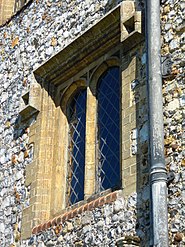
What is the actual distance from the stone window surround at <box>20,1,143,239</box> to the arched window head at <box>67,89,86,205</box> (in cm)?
12

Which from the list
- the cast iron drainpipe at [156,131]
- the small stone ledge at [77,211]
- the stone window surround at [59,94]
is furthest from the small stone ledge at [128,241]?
the stone window surround at [59,94]

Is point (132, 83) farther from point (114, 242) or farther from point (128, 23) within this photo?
point (114, 242)

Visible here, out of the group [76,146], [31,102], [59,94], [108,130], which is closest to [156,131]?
Answer: [108,130]

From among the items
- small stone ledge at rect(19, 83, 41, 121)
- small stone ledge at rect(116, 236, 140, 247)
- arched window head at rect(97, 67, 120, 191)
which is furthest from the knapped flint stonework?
arched window head at rect(97, 67, 120, 191)

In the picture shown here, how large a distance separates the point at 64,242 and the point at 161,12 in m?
3.05

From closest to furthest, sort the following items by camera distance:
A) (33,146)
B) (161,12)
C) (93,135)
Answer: (161,12) < (93,135) < (33,146)

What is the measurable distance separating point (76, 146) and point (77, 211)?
128 cm

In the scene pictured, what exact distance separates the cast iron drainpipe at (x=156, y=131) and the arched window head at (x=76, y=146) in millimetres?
1919

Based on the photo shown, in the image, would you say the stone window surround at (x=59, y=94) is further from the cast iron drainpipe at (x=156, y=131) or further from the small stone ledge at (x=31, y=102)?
the cast iron drainpipe at (x=156, y=131)

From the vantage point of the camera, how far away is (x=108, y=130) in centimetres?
783

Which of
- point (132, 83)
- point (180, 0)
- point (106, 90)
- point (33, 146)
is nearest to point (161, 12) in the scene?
point (180, 0)

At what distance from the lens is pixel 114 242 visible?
660 centimetres

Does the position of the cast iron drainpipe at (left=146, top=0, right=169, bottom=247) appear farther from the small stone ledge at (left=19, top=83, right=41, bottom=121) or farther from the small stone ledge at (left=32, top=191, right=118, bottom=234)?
the small stone ledge at (left=19, top=83, right=41, bottom=121)

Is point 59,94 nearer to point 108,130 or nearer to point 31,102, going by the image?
point 31,102
